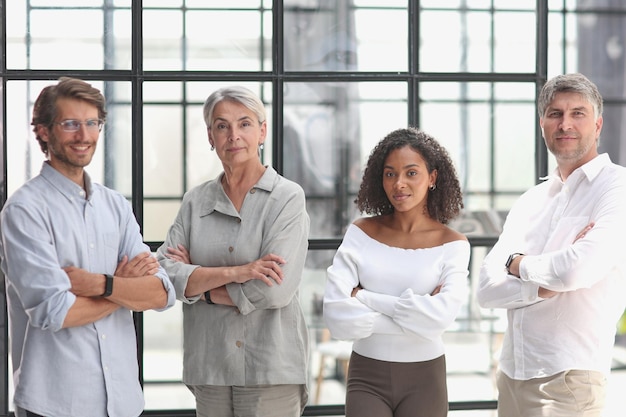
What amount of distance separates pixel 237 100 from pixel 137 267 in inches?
29.3

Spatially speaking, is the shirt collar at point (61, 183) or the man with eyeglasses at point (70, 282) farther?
the shirt collar at point (61, 183)

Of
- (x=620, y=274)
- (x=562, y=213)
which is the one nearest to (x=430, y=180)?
(x=562, y=213)

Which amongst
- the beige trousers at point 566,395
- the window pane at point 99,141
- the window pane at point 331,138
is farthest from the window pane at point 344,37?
the beige trousers at point 566,395

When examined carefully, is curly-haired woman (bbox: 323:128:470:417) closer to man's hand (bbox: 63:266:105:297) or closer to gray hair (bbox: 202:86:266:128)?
gray hair (bbox: 202:86:266:128)

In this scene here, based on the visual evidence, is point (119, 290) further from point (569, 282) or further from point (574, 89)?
point (574, 89)

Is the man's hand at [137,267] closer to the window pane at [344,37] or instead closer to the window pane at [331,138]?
the window pane at [331,138]

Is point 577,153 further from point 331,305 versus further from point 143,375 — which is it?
point 143,375

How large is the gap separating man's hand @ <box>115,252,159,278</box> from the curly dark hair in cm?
88

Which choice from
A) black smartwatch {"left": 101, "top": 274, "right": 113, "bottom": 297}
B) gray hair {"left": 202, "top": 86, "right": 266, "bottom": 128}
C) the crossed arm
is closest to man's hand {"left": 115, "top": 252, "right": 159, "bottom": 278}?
the crossed arm

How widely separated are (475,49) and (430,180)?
1.10m

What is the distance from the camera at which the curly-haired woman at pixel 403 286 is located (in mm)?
2836

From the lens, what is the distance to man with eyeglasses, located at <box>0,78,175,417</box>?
2.53 metres

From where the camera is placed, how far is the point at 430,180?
3.06 meters

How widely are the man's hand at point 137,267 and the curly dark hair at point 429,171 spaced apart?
2.90 ft
